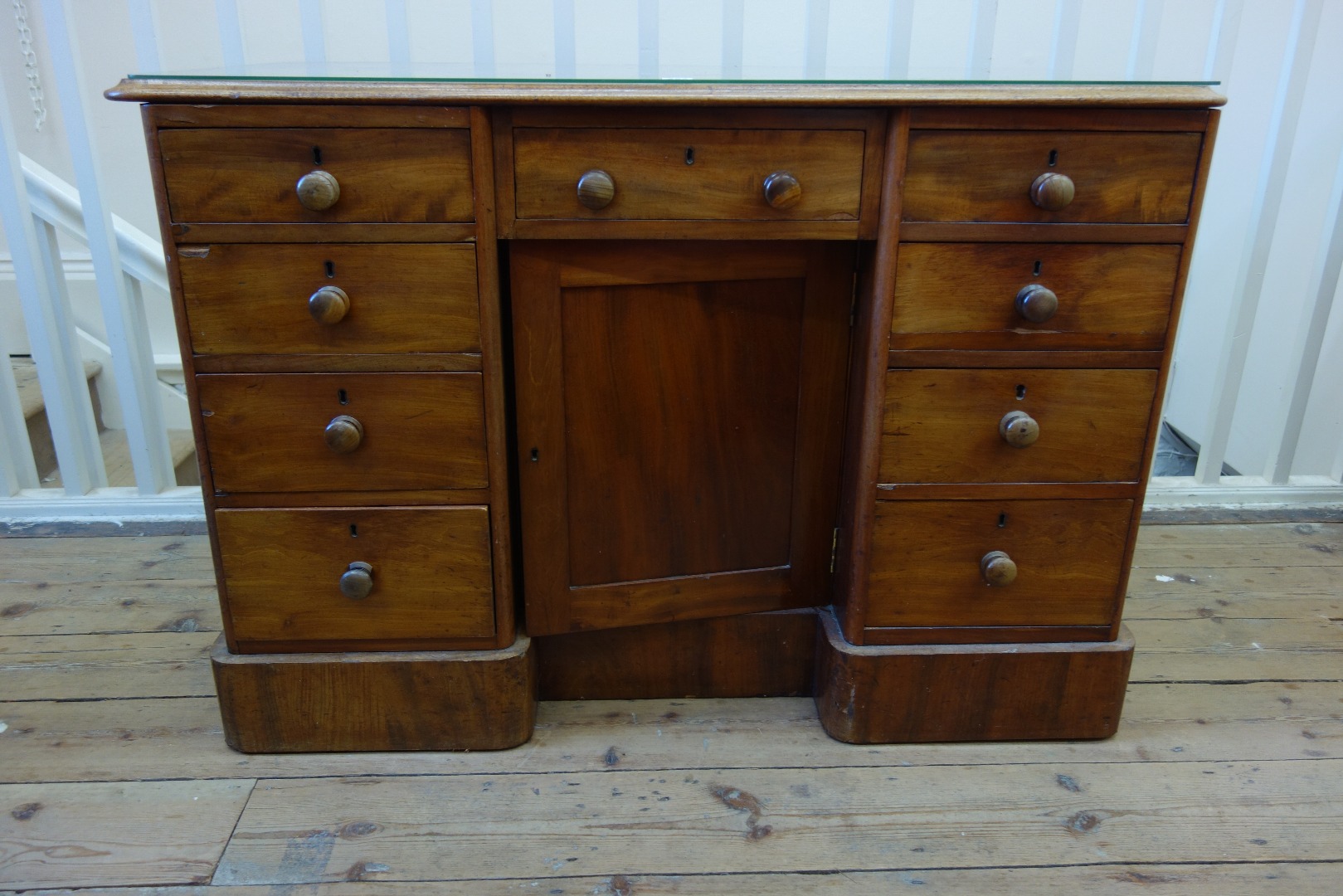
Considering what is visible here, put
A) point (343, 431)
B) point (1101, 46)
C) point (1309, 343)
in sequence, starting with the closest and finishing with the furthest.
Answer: point (343, 431)
point (1309, 343)
point (1101, 46)

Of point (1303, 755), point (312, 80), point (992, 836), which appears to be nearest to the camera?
point (312, 80)

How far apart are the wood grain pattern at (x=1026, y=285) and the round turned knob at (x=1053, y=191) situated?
0.06m

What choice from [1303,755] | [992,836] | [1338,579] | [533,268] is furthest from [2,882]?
[1338,579]

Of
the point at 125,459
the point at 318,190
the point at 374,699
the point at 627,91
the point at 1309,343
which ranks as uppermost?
the point at 627,91

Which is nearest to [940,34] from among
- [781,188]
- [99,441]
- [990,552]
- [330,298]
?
[781,188]

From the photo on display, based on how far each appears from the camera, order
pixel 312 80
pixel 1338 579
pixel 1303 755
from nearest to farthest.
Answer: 1. pixel 312 80
2. pixel 1303 755
3. pixel 1338 579

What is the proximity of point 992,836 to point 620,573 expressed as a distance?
0.58 metres

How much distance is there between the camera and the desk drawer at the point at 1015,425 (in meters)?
1.17

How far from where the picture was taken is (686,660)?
4.58ft

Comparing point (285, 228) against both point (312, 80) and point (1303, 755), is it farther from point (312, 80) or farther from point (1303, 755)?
point (1303, 755)

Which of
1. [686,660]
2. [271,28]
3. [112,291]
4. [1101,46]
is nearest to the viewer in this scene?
[686,660]

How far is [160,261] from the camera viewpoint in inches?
74.8

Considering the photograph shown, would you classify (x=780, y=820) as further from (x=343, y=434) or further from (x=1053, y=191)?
(x=1053, y=191)

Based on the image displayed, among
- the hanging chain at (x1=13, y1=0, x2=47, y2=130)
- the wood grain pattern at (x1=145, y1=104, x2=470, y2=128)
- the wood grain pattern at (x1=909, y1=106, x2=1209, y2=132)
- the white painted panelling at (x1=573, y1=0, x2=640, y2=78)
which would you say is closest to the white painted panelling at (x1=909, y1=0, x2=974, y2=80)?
the white painted panelling at (x1=573, y1=0, x2=640, y2=78)
